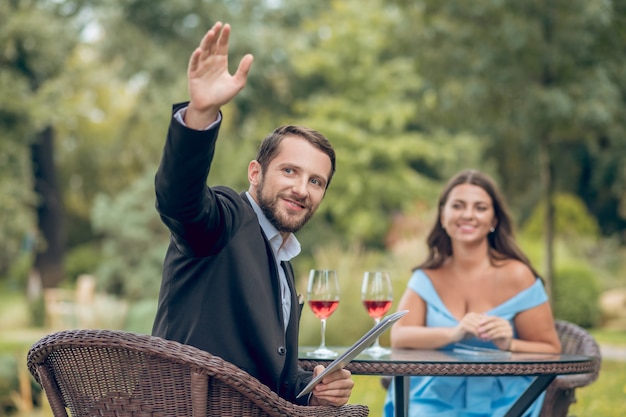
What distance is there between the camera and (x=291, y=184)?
277cm

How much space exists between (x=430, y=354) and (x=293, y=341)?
1.12 meters

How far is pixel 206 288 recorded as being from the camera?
8.02 ft

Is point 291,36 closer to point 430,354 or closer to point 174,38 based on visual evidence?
point 174,38

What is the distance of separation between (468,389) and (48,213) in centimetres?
2609

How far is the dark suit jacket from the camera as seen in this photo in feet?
7.84

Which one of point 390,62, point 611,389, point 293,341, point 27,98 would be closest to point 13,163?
point 27,98

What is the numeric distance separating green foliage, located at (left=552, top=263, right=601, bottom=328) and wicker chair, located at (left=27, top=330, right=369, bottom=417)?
1350cm

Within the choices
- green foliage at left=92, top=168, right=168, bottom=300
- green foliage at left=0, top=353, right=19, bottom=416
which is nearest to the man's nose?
green foliage at left=0, top=353, right=19, bottom=416

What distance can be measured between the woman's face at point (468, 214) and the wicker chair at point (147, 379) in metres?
2.24

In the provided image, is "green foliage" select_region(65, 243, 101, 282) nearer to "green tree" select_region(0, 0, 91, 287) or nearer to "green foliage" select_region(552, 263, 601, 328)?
"green tree" select_region(0, 0, 91, 287)

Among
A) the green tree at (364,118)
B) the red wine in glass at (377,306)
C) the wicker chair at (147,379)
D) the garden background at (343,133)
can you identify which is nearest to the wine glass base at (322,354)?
the red wine in glass at (377,306)

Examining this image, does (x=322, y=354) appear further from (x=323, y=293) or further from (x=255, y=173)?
(x=255, y=173)

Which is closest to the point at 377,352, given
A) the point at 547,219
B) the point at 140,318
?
the point at 547,219

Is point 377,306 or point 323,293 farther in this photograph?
point 377,306
